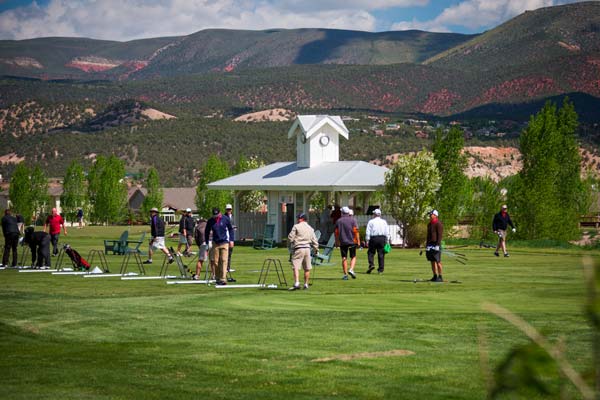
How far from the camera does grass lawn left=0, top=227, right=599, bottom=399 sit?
10656mm

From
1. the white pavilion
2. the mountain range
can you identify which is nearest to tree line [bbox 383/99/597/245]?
the white pavilion

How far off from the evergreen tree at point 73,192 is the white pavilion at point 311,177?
1945 inches

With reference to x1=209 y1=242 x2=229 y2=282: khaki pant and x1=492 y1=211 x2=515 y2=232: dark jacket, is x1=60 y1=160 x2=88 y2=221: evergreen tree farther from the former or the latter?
x1=209 y1=242 x2=229 y2=282: khaki pant

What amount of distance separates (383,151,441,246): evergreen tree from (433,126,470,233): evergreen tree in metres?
3.05

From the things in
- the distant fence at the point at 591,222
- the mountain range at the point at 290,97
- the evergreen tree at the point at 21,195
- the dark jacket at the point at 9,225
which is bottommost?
the dark jacket at the point at 9,225

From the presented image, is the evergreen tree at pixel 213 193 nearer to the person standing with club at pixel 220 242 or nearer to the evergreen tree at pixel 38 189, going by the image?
the evergreen tree at pixel 38 189

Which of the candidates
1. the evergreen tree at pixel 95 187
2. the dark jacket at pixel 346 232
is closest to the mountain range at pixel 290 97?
the evergreen tree at pixel 95 187

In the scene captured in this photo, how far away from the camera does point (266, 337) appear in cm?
1409

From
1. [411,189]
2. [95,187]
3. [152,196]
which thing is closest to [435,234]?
[411,189]

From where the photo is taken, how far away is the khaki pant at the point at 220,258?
2205cm

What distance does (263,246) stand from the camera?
4206 centimetres

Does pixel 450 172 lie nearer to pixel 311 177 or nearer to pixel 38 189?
pixel 311 177

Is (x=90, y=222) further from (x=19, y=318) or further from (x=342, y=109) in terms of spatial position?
(x=19, y=318)

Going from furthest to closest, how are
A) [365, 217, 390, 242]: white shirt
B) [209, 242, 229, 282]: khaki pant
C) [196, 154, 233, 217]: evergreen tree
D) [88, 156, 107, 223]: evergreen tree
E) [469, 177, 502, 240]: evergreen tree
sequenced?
[88, 156, 107, 223]: evergreen tree → [196, 154, 233, 217]: evergreen tree → [469, 177, 502, 240]: evergreen tree → [365, 217, 390, 242]: white shirt → [209, 242, 229, 282]: khaki pant
